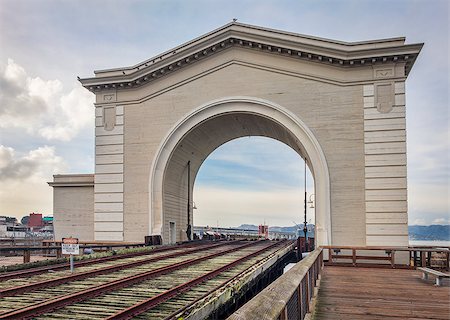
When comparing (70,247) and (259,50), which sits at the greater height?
(259,50)

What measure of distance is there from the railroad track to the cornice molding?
42.4ft

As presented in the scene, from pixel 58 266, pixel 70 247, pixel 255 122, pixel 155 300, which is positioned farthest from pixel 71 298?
pixel 255 122

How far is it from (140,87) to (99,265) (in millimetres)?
13057

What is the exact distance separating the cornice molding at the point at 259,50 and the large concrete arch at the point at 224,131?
2722 mm

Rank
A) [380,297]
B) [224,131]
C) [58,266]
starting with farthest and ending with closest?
[224,131] < [58,266] < [380,297]

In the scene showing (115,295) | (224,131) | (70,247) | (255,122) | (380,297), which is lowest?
(380,297)

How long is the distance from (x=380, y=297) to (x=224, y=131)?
762 inches

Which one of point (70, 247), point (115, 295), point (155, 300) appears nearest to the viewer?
point (155, 300)

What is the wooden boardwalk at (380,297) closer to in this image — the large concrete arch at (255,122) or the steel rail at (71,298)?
the steel rail at (71,298)

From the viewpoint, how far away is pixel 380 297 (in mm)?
8992

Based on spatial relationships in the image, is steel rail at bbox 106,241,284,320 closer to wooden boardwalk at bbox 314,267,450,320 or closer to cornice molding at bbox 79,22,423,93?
wooden boardwalk at bbox 314,267,450,320

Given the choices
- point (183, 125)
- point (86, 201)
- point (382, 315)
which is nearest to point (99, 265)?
point (382, 315)

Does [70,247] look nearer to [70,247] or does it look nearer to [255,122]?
[70,247]

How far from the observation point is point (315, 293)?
8.89 metres
